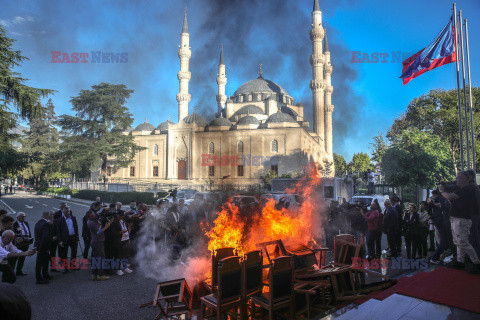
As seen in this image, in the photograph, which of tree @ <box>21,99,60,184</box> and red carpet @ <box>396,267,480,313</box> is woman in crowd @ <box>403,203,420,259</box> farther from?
tree @ <box>21,99,60,184</box>

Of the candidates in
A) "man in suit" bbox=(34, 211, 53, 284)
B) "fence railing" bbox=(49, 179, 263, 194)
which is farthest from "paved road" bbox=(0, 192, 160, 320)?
"fence railing" bbox=(49, 179, 263, 194)

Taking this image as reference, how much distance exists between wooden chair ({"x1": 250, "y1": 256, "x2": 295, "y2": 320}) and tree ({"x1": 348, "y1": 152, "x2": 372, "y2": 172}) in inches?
2808

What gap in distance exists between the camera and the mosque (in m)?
39.3

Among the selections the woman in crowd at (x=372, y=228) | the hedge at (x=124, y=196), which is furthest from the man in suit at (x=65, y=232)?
the hedge at (x=124, y=196)

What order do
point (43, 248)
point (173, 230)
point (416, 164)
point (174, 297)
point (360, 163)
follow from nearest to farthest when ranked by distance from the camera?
point (174, 297) → point (43, 248) → point (173, 230) → point (416, 164) → point (360, 163)

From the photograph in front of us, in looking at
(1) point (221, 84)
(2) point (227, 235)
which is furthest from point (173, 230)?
(1) point (221, 84)

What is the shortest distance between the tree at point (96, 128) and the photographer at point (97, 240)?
32728 millimetres

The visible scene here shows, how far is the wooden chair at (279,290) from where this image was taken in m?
4.03

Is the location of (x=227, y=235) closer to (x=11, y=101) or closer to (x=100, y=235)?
(x=100, y=235)

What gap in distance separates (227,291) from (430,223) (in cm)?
711

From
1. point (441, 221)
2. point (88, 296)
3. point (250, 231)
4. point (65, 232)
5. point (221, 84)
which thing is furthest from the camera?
point (221, 84)

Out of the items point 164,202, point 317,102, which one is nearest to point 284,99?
point 317,102

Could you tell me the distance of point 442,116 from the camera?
3291 centimetres

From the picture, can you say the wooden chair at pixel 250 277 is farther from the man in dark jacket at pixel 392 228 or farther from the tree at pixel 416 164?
the tree at pixel 416 164
